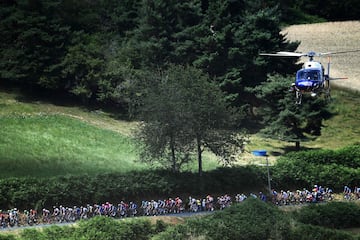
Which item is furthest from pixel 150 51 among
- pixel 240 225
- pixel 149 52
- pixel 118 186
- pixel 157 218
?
pixel 240 225

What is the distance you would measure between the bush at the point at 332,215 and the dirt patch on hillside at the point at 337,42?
119 feet

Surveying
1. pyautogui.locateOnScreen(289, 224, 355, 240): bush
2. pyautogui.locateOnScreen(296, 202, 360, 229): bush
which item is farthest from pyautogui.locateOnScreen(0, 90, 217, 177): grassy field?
pyautogui.locateOnScreen(289, 224, 355, 240): bush

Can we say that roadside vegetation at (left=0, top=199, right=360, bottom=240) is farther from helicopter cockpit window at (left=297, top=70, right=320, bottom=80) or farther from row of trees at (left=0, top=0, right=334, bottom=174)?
row of trees at (left=0, top=0, right=334, bottom=174)

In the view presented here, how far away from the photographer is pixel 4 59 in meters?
72.9

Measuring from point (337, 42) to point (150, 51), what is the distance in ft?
88.3

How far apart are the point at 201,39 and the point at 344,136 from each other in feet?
61.7

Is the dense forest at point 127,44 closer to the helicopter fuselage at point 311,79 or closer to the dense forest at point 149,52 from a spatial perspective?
the dense forest at point 149,52

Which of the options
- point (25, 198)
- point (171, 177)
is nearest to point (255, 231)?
point (171, 177)

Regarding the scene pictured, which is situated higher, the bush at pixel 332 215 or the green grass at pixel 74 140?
the green grass at pixel 74 140

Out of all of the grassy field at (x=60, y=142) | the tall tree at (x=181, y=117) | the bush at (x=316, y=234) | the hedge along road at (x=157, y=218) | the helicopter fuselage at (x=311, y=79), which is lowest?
the hedge along road at (x=157, y=218)

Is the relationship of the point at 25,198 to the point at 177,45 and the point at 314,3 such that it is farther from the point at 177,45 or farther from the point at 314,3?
the point at 314,3

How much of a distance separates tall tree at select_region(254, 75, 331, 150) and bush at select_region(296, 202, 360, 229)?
18.1 m

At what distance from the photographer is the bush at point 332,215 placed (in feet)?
159

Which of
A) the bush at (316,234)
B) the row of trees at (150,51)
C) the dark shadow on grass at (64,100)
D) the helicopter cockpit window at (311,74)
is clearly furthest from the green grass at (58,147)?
the bush at (316,234)
